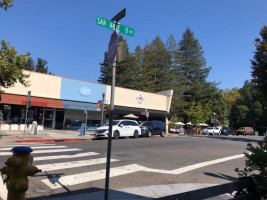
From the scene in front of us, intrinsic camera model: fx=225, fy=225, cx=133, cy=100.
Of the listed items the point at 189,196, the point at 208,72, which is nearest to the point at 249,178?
the point at 189,196

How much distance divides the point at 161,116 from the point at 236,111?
3509 cm

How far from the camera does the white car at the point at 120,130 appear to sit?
1748 centimetres

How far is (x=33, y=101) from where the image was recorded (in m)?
20.2

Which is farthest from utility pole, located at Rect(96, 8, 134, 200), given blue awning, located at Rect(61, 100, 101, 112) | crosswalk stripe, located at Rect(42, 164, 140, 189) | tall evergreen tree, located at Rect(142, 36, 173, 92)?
tall evergreen tree, located at Rect(142, 36, 173, 92)

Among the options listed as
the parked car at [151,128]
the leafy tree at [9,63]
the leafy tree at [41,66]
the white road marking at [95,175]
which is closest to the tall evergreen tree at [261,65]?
the parked car at [151,128]

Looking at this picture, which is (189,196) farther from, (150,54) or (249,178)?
(150,54)

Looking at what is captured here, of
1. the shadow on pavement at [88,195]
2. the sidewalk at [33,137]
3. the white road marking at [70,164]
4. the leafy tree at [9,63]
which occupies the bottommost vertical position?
the shadow on pavement at [88,195]

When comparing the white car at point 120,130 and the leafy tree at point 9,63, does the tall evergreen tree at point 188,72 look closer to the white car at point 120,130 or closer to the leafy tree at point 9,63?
the white car at point 120,130

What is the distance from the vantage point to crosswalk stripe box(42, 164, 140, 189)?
5.58 metres

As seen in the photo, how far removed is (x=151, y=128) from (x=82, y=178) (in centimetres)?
1676

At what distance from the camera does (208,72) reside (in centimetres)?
5872

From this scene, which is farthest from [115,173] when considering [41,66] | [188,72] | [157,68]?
[41,66]

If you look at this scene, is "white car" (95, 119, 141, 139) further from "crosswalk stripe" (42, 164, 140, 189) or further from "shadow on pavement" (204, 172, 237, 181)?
"shadow on pavement" (204, 172, 237, 181)

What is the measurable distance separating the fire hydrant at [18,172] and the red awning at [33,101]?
58.9 ft
